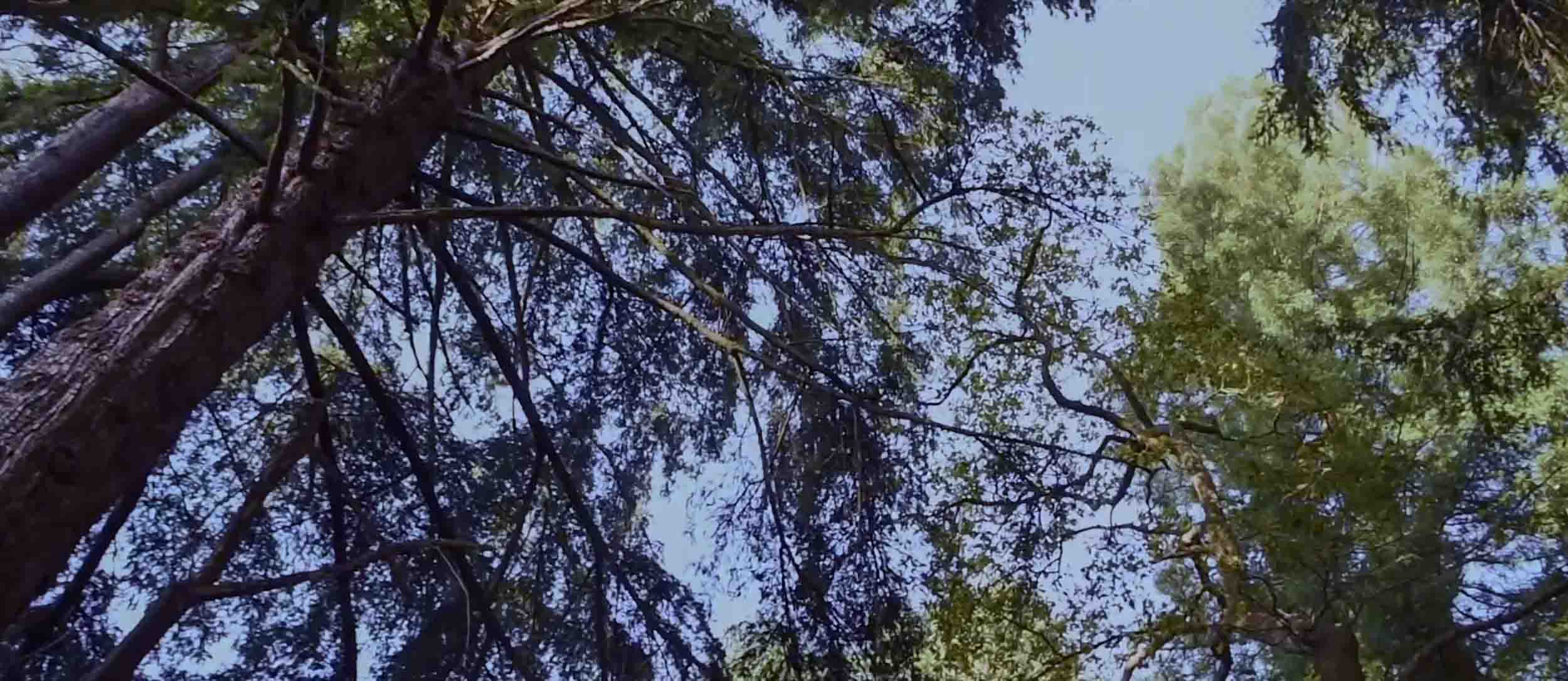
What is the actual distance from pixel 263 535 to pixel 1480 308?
457cm

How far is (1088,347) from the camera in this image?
4512 mm

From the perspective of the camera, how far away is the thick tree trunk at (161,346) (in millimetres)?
2008

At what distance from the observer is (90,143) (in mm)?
3447

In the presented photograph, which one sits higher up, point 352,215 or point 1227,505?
point 1227,505

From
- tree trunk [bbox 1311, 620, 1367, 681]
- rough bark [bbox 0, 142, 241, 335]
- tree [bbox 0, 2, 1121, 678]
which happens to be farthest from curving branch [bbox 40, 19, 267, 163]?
tree trunk [bbox 1311, 620, 1367, 681]

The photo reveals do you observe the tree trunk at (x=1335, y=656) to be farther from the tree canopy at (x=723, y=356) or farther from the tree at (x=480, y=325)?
the tree at (x=480, y=325)

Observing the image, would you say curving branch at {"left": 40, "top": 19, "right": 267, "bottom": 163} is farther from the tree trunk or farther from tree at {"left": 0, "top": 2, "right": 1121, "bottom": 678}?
the tree trunk

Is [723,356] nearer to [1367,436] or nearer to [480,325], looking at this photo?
[480,325]

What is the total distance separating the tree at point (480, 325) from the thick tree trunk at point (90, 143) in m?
0.09

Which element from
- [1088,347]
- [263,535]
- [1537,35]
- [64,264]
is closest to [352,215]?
[64,264]

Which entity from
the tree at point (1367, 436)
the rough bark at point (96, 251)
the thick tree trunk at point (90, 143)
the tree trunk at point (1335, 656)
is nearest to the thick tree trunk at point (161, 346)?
the thick tree trunk at point (90, 143)

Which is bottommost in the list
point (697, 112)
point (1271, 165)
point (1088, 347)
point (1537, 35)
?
point (1088, 347)

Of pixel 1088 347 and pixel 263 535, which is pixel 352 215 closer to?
pixel 263 535

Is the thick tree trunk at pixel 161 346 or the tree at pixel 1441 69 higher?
the tree at pixel 1441 69
